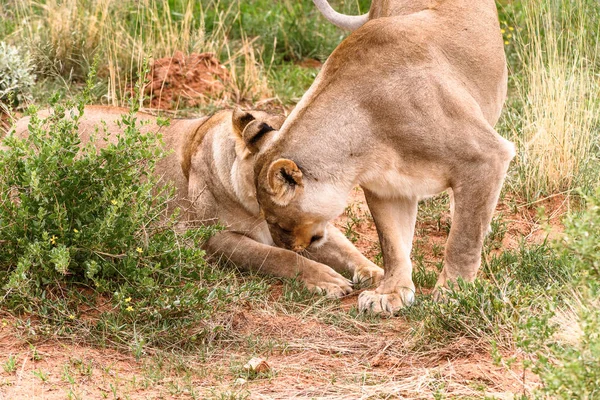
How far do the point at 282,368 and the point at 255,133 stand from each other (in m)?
1.32

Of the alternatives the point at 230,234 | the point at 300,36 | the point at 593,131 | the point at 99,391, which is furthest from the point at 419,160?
the point at 300,36

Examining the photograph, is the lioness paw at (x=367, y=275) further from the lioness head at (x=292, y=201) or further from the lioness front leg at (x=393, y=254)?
the lioness head at (x=292, y=201)

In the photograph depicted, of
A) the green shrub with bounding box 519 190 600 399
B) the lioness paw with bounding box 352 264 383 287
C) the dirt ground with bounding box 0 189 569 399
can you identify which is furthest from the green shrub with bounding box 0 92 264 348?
the green shrub with bounding box 519 190 600 399

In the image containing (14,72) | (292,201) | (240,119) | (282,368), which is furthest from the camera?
(14,72)

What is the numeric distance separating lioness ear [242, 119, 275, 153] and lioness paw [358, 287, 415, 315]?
0.99 m

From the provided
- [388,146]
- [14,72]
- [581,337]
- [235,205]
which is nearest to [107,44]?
[14,72]

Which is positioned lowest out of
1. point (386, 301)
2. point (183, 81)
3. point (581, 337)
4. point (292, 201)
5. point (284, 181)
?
point (183, 81)

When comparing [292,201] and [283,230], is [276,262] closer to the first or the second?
[283,230]

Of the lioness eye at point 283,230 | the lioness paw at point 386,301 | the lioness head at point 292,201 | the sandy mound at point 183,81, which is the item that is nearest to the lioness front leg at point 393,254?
the lioness paw at point 386,301

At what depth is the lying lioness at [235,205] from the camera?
→ 18.7 ft

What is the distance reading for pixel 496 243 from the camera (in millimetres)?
6254

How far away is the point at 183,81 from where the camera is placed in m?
8.44

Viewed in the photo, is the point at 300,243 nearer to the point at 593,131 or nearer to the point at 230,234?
the point at 230,234

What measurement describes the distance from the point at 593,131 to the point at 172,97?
338cm
